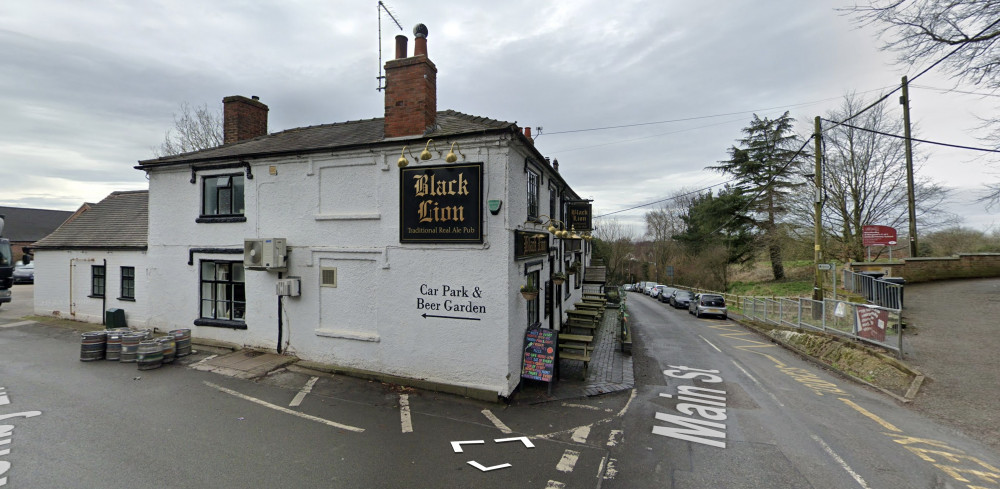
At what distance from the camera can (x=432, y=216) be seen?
864 cm

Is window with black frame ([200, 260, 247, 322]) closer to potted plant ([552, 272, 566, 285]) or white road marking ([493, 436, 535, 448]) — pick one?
white road marking ([493, 436, 535, 448])

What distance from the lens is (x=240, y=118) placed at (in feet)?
44.6

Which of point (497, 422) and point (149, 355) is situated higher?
point (149, 355)

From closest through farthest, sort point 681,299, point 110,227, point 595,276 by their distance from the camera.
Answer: point 110,227, point 595,276, point 681,299

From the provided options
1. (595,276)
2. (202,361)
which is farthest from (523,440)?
(595,276)

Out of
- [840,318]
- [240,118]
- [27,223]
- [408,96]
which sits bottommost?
[840,318]

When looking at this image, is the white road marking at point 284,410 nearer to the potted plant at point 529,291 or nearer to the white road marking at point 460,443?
the white road marking at point 460,443

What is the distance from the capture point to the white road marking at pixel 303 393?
25.0 feet

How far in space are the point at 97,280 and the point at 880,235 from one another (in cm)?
3543

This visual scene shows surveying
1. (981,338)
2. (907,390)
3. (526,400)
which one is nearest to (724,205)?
(981,338)

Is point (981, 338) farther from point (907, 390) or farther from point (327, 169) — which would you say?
point (327, 169)

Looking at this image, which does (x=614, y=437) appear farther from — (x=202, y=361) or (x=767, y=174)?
(x=767, y=174)

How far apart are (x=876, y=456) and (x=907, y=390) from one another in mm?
4542

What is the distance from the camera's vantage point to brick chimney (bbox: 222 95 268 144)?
13.6 meters
